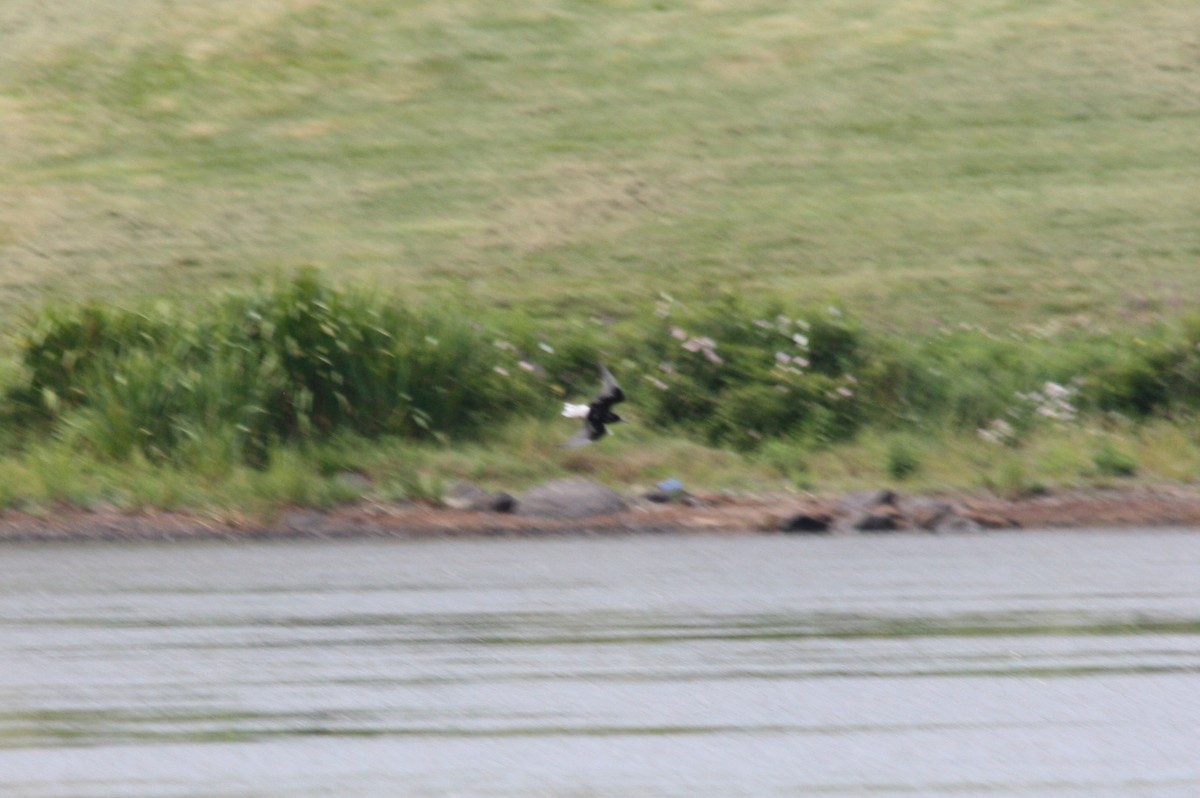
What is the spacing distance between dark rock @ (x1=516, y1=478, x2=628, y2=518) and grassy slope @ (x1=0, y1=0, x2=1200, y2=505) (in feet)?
22.9

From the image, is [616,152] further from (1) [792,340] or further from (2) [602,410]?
(2) [602,410]

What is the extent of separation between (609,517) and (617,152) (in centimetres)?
1644

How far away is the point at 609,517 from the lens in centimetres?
1680

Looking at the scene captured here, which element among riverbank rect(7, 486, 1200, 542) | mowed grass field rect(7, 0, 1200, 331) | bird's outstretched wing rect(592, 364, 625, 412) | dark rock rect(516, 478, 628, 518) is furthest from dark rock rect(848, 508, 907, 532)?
mowed grass field rect(7, 0, 1200, 331)

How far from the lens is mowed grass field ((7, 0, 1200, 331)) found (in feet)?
92.1

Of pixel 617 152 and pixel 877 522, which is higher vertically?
pixel 877 522

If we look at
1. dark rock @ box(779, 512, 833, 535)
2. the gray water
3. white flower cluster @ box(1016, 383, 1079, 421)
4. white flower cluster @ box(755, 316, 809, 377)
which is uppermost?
the gray water

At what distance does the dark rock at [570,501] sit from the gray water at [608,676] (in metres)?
2.50

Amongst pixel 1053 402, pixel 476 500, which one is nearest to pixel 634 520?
pixel 476 500

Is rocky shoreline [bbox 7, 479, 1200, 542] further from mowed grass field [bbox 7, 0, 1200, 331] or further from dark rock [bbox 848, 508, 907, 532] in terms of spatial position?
mowed grass field [bbox 7, 0, 1200, 331]

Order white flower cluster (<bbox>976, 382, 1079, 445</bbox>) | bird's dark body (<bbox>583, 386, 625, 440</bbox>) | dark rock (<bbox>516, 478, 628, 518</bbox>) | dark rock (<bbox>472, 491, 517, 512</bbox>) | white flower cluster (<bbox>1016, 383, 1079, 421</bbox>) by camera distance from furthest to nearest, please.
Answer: white flower cluster (<bbox>1016, 383, 1079, 421</bbox>)
white flower cluster (<bbox>976, 382, 1079, 445</bbox>)
dark rock (<bbox>472, 491, 517, 512</bbox>)
dark rock (<bbox>516, 478, 628, 518</bbox>)
bird's dark body (<bbox>583, 386, 625, 440</bbox>)

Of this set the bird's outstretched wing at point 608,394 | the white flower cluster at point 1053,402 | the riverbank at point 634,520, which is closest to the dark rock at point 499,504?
the riverbank at point 634,520

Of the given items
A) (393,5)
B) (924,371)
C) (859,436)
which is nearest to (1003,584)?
(859,436)

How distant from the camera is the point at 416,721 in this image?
8.16 m
